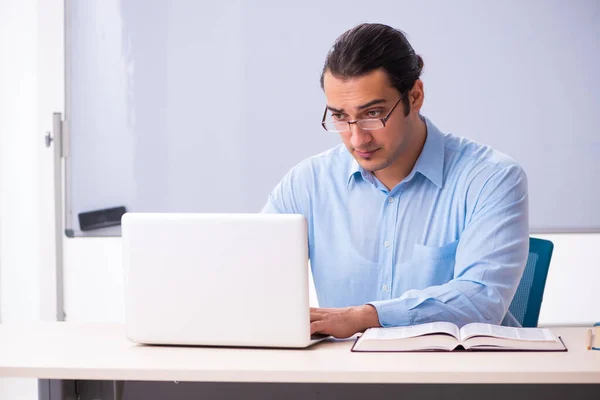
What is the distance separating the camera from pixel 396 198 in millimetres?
2324

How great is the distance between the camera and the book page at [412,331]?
168 centimetres

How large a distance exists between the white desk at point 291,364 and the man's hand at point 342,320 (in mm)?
32

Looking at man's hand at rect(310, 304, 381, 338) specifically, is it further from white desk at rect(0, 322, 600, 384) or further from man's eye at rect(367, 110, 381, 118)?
man's eye at rect(367, 110, 381, 118)

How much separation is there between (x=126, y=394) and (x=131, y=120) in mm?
2258

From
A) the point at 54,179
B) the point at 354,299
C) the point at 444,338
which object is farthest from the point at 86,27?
the point at 444,338

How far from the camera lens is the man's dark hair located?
218 cm

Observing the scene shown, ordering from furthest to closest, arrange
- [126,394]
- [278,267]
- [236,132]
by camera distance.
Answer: [236,132], [126,394], [278,267]

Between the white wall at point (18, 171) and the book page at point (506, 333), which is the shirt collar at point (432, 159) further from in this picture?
the white wall at point (18, 171)

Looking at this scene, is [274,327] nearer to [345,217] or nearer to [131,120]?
[345,217]

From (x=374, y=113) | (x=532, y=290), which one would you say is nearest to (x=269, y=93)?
(x=374, y=113)

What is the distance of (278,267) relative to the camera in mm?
1592

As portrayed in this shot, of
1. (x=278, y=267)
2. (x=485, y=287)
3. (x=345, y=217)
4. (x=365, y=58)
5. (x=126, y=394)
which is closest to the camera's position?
(x=278, y=267)

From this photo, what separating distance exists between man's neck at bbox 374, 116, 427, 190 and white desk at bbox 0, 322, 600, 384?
731mm

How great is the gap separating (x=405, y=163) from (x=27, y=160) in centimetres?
231
